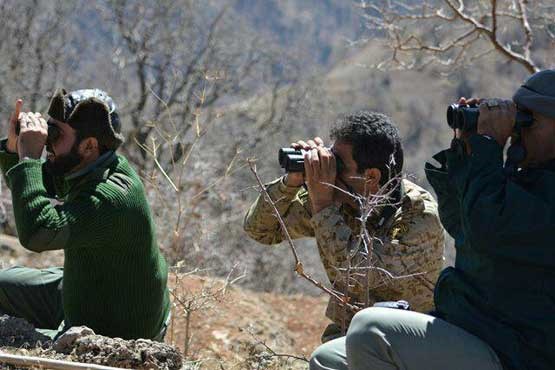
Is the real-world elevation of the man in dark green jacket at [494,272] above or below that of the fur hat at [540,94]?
below

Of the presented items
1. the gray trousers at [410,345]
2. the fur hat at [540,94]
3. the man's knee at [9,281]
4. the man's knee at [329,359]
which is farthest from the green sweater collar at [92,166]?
the fur hat at [540,94]

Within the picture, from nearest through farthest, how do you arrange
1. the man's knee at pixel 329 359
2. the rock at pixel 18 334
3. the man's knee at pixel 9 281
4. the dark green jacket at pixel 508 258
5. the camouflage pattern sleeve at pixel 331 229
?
the dark green jacket at pixel 508 258, the man's knee at pixel 329 359, the camouflage pattern sleeve at pixel 331 229, the rock at pixel 18 334, the man's knee at pixel 9 281

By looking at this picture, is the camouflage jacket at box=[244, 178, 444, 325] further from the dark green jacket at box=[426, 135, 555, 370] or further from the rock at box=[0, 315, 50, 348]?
the rock at box=[0, 315, 50, 348]

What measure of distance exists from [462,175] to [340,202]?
1000 millimetres

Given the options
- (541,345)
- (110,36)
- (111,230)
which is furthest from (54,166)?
(110,36)

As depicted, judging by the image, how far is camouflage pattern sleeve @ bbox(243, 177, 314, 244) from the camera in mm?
4266

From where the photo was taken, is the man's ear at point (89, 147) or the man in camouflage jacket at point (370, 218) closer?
the man in camouflage jacket at point (370, 218)

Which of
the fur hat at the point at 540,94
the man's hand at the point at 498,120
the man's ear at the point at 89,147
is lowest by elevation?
the man's ear at the point at 89,147

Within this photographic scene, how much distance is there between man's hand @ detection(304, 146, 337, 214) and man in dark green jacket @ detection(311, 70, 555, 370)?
79 cm

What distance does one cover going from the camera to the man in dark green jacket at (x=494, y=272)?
Result: 115 inches

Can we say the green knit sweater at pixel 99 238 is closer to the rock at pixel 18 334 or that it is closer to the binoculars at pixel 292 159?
the rock at pixel 18 334

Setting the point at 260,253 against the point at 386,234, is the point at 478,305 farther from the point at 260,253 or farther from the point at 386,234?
the point at 260,253

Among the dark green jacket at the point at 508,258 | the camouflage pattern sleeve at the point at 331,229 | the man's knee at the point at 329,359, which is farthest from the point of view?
the camouflage pattern sleeve at the point at 331,229

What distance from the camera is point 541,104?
3098 millimetres
